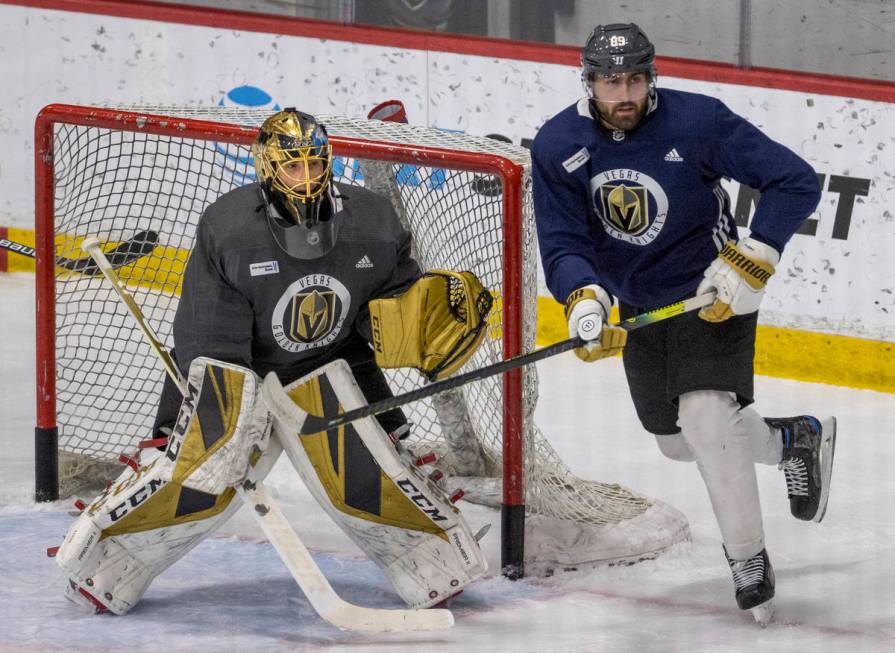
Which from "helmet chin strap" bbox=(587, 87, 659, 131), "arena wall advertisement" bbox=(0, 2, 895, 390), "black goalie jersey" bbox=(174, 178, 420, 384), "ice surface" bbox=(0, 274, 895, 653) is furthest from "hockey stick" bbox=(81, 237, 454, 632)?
"arena wall advertisement" bbox=(0, 2, 895, 390)

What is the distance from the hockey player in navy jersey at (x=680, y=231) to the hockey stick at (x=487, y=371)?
0.03 metres

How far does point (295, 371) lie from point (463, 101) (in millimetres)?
2203

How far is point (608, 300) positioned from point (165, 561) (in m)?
0.98

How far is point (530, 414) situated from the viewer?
342 centimetres

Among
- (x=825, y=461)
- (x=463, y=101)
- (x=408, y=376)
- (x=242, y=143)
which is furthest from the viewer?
(x=463, y=101)

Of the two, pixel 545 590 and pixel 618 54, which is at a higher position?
pixel 618 54

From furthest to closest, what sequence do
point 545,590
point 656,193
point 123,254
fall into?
point 123,254 < point 545,590 < point 656,193

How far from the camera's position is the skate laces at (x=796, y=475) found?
3379 mm

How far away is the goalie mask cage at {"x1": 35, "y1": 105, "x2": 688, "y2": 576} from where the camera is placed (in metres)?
3.36

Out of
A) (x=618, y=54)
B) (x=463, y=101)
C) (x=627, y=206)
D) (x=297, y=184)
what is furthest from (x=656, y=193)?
(x=463, y=101)

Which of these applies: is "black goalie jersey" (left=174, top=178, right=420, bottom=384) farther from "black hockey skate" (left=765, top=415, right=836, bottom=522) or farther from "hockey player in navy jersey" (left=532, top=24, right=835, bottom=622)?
"black hockey skate" (left=765, top=415, right=836, bottom=522)

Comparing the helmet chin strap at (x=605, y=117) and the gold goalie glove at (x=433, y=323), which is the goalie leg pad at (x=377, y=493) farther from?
the helmet chin strap at (x=605, y=117)

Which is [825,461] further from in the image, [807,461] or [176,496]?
[176,496]

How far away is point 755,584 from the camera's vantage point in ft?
9.97
